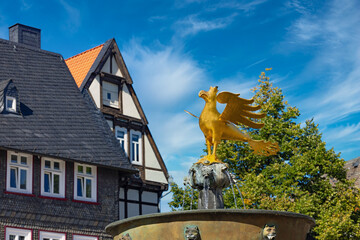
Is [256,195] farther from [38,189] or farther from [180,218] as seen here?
[180,218]

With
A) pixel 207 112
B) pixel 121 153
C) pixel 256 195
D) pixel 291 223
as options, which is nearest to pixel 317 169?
pixel 256 195

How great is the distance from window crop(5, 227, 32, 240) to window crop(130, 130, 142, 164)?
23.6 feet

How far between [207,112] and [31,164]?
14.6 m

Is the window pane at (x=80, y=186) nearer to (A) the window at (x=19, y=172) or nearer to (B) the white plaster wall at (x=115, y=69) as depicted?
(A) the window at (x=19, y=172)

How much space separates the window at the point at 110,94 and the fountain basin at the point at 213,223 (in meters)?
22.0

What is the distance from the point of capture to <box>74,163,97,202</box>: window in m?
28.1

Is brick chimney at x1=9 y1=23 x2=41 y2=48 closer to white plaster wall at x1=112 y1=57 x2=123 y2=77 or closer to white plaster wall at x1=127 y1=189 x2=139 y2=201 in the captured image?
white plaster wall at x1=112 y1=57 x2=123 y2=77

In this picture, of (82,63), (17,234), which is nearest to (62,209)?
(17,234)

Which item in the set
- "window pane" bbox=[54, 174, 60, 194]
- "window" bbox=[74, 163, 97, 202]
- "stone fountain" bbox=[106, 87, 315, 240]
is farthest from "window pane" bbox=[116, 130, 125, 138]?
"stone fountain" bbox=[106, 87, 315, 240]

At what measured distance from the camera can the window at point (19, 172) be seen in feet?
85.3

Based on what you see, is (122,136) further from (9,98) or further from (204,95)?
(204,95)

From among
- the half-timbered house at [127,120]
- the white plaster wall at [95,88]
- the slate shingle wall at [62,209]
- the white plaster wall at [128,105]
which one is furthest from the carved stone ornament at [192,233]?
the white plaster wall at [128,105]

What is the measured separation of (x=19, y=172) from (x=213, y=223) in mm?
Result: 17120

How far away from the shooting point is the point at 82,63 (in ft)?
114
